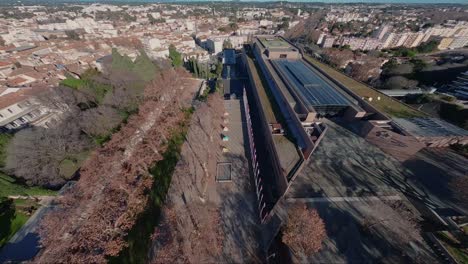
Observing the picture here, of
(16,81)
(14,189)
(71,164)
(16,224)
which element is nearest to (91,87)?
(16,81)

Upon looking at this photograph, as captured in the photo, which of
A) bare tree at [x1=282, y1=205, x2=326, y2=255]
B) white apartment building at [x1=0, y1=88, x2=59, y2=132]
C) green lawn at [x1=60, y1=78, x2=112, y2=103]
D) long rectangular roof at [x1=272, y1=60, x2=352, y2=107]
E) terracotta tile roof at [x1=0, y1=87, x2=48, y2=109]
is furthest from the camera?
green lawn at [x1=60, y1=78, x2=112, y2=103]

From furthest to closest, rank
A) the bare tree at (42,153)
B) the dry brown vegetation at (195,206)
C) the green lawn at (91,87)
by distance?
1. the green lawn at (91,87)
2. the bare tree at (42,153)
3. the dry brown vegetation at (195,206)

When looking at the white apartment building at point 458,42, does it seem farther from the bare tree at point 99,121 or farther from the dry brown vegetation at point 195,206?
the bare tree at point 99,121

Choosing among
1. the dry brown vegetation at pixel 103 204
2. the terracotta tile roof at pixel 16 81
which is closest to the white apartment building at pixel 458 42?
the dry brown vegetation at pixel 103 204

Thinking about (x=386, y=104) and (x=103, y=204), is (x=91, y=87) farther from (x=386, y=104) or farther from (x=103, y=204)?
(x=386, y=104)

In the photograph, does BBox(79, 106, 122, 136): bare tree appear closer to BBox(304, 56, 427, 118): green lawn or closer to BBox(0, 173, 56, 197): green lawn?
BBox(0, 173, 56, 197): green lawn

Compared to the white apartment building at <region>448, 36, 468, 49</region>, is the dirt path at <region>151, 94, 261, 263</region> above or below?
below

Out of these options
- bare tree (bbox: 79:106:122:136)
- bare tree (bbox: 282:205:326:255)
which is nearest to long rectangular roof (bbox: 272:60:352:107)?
bare tree (bbox: 282:205:326:255)
